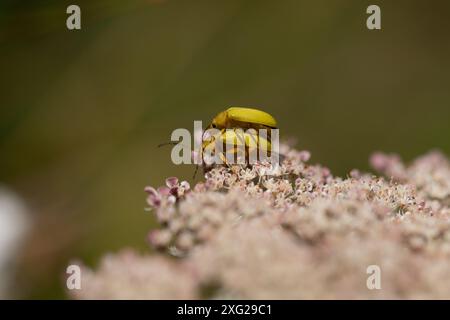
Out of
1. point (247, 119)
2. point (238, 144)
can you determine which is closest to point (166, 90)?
point (247, 119)

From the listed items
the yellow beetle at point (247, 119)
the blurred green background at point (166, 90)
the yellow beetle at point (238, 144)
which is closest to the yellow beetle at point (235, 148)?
the yellow beetle at point (238, 144)

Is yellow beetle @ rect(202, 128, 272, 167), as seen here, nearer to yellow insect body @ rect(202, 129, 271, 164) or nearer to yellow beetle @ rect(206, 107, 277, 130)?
yellow insect body @ rect(202, 129, 271, 164)

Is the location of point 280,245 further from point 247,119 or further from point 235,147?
point 247,119

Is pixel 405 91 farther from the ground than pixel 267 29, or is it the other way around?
pixel 267 29

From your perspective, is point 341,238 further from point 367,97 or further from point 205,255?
point 367,97

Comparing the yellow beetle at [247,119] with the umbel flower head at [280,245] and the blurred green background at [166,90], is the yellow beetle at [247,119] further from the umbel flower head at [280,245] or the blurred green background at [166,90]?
the blurred green background at [166,90]
